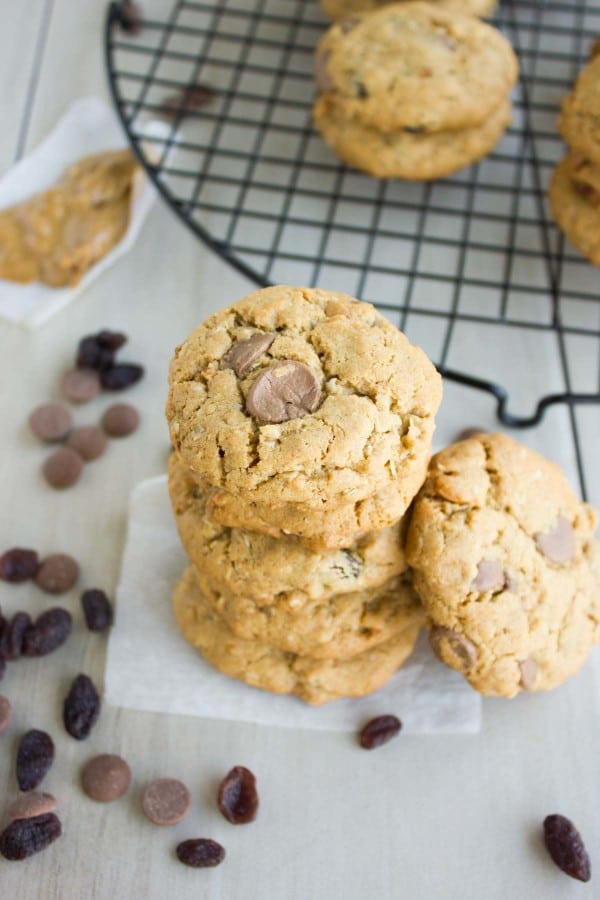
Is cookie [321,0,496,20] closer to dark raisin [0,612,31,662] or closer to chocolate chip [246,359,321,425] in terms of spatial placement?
chocolate chip [246,359,321,425]

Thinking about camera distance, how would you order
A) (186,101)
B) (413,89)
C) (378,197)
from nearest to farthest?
(413,89)
(378,197)
(186,101)

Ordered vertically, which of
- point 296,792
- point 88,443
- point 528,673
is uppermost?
point 528,673

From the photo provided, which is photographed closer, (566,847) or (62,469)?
(566,847)

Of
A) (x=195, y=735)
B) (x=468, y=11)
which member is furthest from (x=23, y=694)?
(x=468, y=11)

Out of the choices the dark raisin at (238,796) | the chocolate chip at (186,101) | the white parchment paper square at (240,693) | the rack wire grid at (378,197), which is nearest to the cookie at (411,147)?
the rack wire grid at (378,197)

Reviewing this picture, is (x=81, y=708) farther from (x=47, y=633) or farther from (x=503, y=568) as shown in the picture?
(x=503, y=568)

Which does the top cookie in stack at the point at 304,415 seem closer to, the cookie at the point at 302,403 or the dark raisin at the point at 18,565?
the cookie at the point at 302,403

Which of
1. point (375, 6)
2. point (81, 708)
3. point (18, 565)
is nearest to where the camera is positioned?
point (81, 708)

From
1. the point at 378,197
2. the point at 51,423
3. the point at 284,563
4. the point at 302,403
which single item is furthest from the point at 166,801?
the point at 378,197

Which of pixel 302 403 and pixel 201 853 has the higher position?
pixel 302 403
